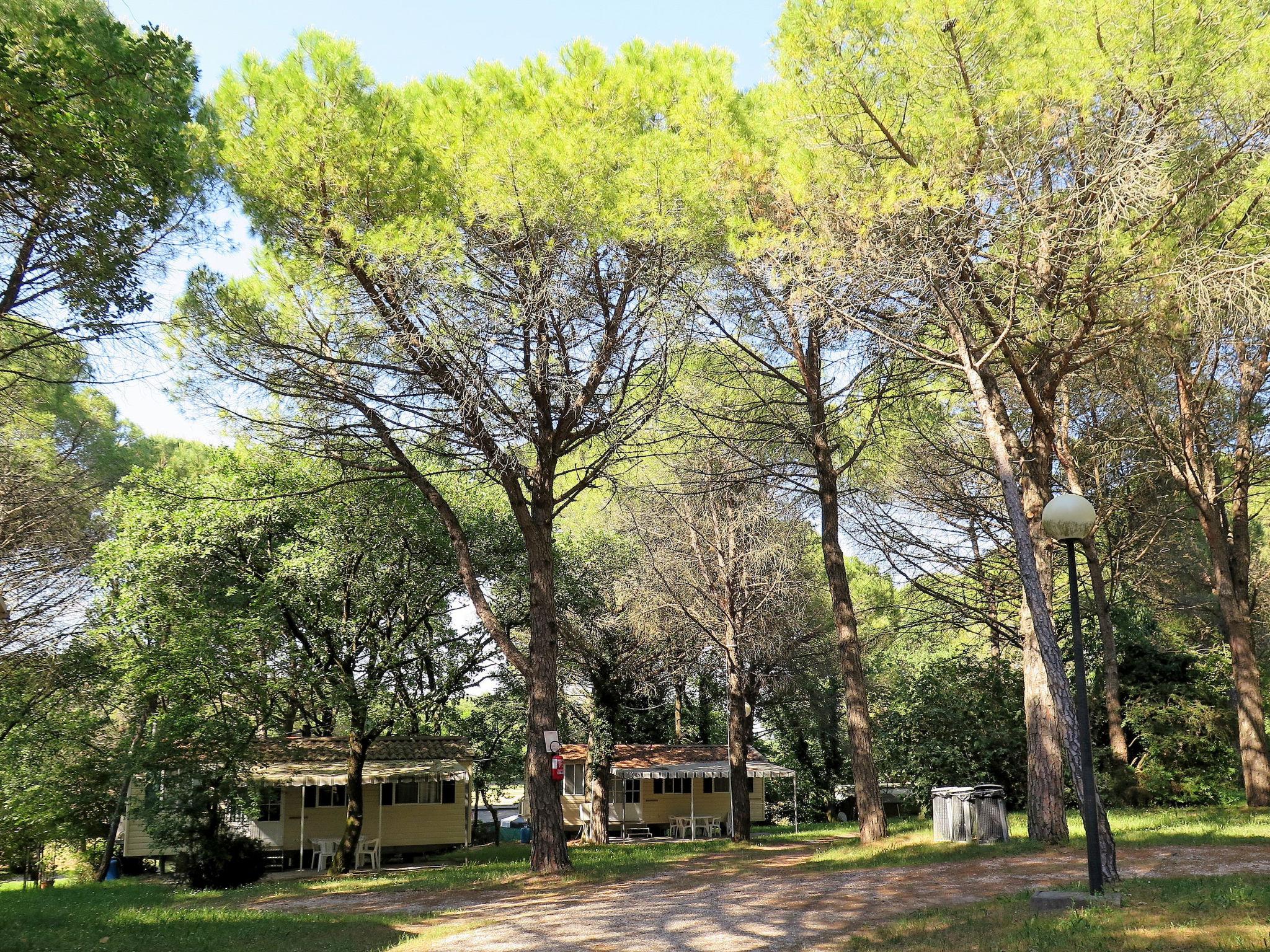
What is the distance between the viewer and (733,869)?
33.1 ft

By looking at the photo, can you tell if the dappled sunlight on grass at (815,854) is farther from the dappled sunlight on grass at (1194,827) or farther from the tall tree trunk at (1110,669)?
the tall tree trunk at (1110,669)

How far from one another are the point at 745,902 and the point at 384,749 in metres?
13.4

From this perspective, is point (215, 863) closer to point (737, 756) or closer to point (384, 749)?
point (384, 749)

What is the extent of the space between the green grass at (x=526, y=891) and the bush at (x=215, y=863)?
384 mm

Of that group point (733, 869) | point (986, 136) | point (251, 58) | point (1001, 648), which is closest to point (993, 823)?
point (733, 869)

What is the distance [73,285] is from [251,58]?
344 cm

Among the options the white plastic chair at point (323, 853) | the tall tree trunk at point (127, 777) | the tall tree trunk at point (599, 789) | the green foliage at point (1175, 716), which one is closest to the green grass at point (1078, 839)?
the green foliage at point (1175, 716)

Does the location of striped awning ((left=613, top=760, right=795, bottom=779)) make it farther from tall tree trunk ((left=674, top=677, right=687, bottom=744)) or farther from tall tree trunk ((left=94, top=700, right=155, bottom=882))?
tall tree trunk ((left=94, top=700, right=155, bottom=882))

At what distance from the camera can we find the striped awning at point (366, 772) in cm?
1709

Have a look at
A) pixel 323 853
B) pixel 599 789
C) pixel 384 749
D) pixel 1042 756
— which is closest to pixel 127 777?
pixel 323 853

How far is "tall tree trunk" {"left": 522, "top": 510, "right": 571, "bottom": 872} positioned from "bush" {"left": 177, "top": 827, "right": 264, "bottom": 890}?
5525mm

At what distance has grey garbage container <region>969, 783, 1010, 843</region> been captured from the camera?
33.0ft

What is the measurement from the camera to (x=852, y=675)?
11789mm

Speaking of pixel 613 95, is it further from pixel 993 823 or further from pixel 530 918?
pixel 993 823
